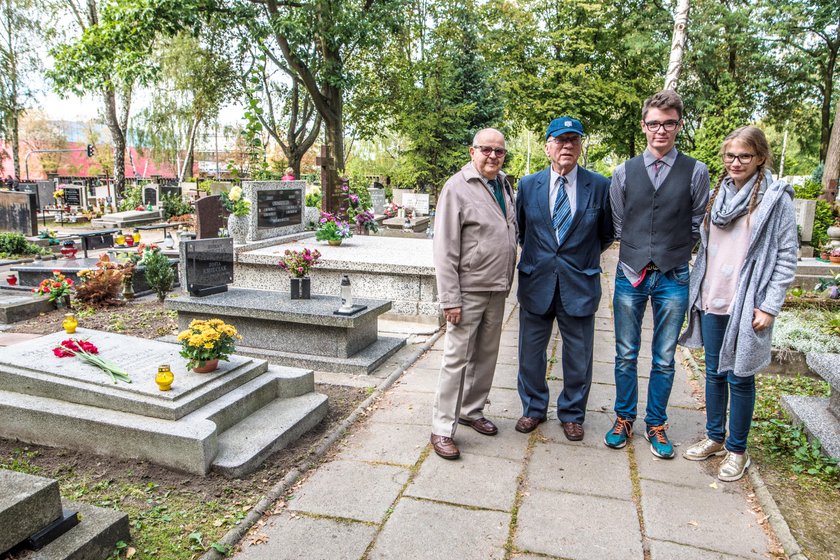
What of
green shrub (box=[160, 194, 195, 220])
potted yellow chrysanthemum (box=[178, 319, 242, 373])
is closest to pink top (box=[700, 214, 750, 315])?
potted yellow chrysanthemum (box=[178, 319, 242, 373])

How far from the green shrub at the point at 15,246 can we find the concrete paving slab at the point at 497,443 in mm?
11231

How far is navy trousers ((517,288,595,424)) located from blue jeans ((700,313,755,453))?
26.4 inches

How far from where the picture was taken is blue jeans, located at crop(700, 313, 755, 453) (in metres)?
3.24

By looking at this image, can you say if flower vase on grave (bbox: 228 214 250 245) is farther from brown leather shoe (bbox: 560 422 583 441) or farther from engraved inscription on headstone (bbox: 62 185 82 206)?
engraved inscription on headstone (bbox: 62 185 82 206)

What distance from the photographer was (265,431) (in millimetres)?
3740

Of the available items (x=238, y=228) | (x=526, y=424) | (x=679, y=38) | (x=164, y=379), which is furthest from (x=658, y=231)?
(x=679, y=38)

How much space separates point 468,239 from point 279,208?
556cm

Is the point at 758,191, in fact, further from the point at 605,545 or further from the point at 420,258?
the point at 420,258

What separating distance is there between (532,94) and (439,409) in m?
17.6

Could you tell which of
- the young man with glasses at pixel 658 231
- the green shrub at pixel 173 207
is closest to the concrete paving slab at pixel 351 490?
the young man with glasses at pixel 658 231

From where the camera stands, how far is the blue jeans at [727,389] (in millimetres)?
3244

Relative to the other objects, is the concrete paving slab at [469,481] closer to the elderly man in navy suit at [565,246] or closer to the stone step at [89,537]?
the elderly man in navy suit at [565,246]

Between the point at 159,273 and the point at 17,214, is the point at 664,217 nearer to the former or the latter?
the point at 159,273

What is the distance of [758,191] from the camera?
3.09 metres
